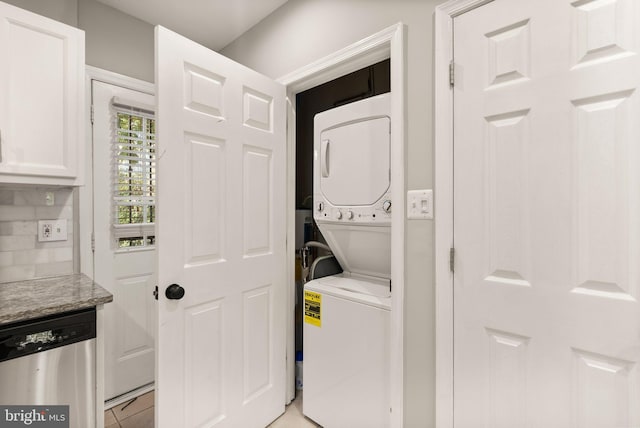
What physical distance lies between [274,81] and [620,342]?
75.5 inches

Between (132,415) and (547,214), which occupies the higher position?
(547,214)

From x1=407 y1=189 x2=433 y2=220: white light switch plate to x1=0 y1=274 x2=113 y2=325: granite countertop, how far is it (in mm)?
1365

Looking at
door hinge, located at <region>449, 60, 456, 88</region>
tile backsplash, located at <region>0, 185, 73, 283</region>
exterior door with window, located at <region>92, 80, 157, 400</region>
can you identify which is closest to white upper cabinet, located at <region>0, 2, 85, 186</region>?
tile backsplash, located at <region>0, 185, 73, 283</region>

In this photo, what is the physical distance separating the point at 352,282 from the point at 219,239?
31.9 inches

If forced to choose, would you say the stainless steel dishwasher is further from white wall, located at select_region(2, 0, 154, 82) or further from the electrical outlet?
white wall, located at select_region(2, 0, 154, 82)

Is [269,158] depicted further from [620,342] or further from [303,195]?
[620,342]

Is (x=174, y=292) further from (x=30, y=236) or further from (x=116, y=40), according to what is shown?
(x=116, y=40)

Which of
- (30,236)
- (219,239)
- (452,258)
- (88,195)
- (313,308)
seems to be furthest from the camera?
(88,195)

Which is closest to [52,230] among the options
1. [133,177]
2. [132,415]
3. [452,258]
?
[133,177]

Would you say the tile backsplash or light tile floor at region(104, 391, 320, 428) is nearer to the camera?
the tile backsplash

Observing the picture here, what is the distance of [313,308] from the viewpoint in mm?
1842

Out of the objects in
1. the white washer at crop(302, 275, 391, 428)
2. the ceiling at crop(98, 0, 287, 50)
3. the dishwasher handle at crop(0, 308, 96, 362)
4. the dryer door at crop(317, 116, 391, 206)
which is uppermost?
the ceiling at crop(98, 0, 287, 50)

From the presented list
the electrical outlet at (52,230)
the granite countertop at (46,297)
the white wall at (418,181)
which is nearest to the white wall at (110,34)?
the electrical outlet at (52,230)

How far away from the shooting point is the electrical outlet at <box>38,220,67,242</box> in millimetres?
1727
